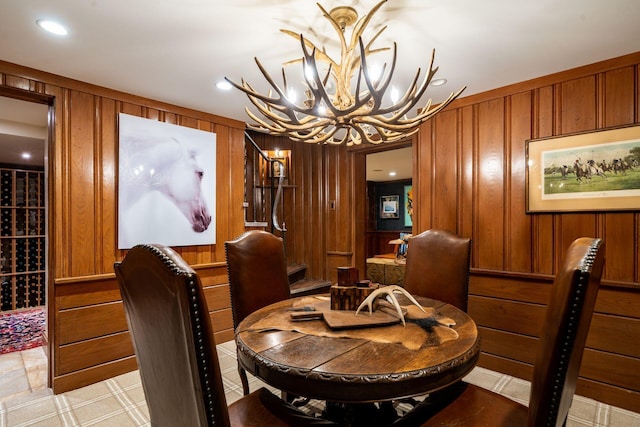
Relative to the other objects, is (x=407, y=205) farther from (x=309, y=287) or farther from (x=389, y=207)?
(x=309, y=287)

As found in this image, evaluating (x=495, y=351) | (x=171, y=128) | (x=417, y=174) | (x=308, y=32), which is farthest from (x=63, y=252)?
(x=495, y=351)

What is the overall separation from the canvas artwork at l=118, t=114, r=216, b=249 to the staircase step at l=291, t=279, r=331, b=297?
1179 mm

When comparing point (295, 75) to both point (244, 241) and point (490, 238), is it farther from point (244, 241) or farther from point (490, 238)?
point (490, 238)

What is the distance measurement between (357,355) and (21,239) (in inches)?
242

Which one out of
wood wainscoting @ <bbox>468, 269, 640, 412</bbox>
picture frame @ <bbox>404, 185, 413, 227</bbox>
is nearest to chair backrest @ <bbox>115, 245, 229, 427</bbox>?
wood wainscoting @ <bbox>468, 269, 640, 412</bbox>

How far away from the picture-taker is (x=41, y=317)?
4.62 metres

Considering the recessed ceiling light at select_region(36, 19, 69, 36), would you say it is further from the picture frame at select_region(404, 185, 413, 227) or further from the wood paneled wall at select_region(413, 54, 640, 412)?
the picture frame at select_region(404, 185, 413, 227)

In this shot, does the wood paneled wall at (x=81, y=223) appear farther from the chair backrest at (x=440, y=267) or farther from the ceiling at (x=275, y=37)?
the chair backrest at (x=440, y=267)

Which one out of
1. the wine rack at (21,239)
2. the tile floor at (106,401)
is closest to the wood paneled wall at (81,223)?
the tile floor at (106,401)

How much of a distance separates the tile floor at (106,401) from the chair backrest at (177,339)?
1.61 m

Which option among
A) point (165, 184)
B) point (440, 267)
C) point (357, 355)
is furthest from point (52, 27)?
point (440, 267)

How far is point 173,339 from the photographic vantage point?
787 mm

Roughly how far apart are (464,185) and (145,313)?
2.86 metres

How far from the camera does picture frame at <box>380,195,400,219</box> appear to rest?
956cm
